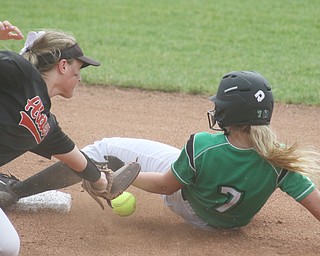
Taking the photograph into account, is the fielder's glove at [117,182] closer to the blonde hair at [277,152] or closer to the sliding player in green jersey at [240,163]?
the sliding player in green jersey at [240,163]

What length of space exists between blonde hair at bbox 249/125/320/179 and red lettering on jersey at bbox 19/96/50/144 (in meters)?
1.11

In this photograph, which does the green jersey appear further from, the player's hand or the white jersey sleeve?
the player's hand

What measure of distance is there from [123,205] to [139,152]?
402mm

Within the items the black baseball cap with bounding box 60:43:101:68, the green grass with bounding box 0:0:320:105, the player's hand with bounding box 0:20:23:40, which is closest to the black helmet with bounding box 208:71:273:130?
the black baseball cap with bounding box 60:43:101:68

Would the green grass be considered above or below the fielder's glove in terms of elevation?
below

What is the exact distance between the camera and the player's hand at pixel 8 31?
4.10 m

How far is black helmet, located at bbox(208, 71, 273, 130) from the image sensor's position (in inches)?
162

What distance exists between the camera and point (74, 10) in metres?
12.9

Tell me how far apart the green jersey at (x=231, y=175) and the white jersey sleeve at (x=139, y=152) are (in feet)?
1.80

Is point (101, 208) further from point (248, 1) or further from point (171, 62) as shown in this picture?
point (248, 1)

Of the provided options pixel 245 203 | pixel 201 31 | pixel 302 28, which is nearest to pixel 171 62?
pixel 201 31

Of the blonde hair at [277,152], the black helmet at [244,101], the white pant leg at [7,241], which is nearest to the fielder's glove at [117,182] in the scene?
the black helmet at [244,101]

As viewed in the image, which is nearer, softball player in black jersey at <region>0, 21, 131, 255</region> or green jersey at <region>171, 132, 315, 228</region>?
softball player in black jersey at <region>0, 21, 131, 255</region>

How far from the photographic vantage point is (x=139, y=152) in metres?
4.96
